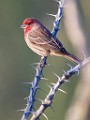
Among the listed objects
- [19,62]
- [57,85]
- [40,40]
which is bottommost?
[19,62]

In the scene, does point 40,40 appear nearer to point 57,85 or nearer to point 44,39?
point 44,39

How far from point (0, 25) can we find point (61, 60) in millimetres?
2509

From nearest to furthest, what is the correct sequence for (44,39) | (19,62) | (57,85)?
(57,85) < (44,39) < (19,62)

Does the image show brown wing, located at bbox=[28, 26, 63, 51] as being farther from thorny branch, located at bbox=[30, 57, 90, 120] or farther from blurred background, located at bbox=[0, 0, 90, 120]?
blurred background, located at bbox=[0, 0, 90, 120]

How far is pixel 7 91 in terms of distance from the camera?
43.4ft

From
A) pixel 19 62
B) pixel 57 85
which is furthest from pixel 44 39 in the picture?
pixel 19 62

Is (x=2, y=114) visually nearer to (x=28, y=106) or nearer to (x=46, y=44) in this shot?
(x=46, y=44)

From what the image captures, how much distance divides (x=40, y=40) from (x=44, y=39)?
8cm

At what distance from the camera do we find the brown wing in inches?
286

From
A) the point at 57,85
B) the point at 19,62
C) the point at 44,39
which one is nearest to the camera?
the point at 57,85

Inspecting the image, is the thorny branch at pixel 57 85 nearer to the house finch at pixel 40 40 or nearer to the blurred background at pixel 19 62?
the house finch at pixel 40 40

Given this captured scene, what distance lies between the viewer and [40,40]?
766 cm

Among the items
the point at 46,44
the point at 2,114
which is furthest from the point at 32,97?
the point at 2,114

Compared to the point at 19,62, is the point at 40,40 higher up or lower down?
higher up
